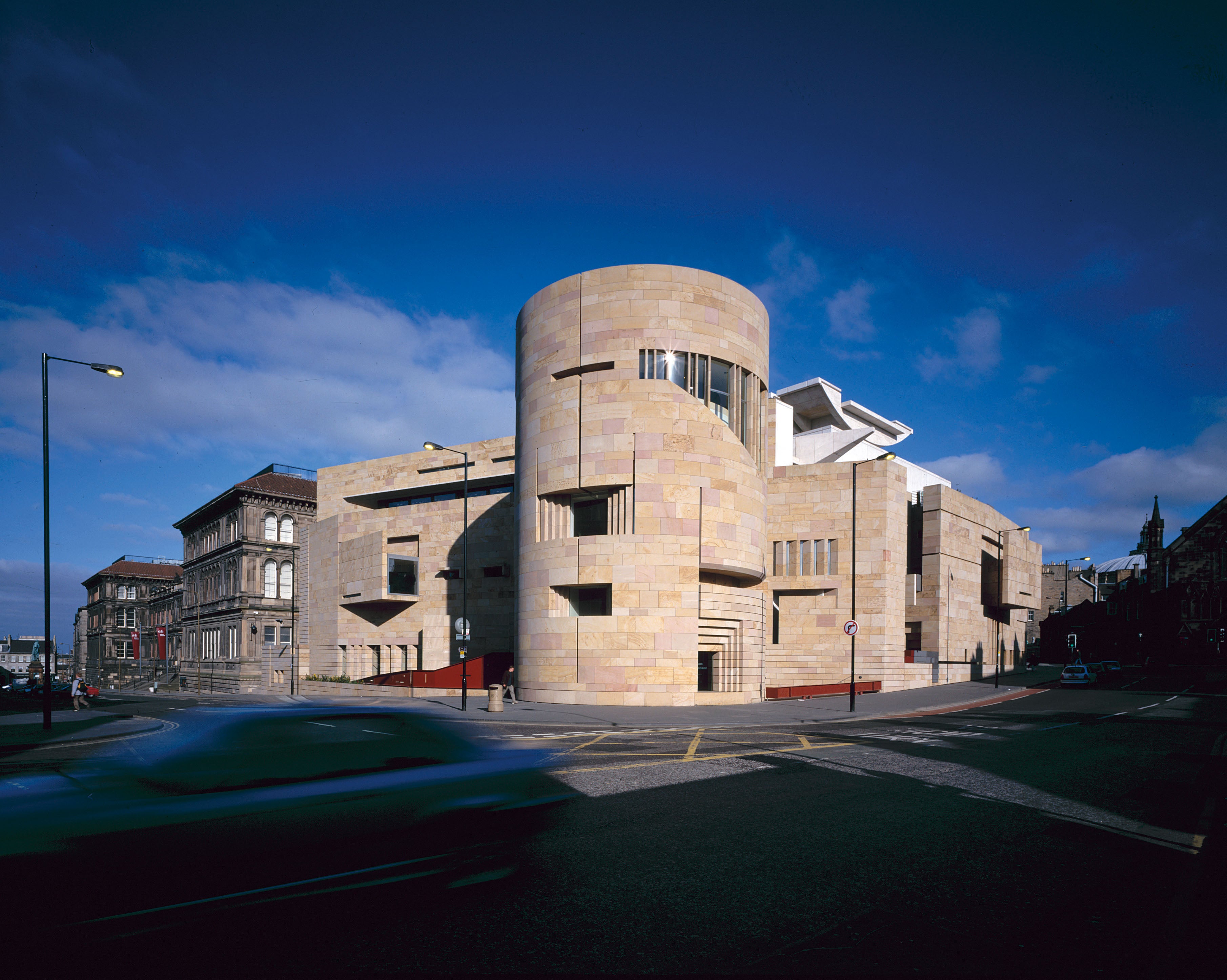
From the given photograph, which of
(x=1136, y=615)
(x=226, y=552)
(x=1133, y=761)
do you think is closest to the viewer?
(x=1133, y=761)

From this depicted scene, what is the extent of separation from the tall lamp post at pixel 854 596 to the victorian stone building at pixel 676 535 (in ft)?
1.77

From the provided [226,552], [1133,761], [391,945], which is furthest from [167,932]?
[226,552]

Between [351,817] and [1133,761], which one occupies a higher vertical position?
[351,817]

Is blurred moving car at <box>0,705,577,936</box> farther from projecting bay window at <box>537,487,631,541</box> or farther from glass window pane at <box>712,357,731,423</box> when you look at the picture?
glass window pane at <box>712,357,731,423</box>

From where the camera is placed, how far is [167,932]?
195 inches

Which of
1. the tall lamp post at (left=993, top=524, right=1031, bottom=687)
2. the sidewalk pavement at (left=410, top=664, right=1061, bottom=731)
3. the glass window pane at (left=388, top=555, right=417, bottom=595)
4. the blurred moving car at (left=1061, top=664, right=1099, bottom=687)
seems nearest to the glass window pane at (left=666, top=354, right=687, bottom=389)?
the sidewalk pavement at (left=410, top=664, right=1061, bottom=731)

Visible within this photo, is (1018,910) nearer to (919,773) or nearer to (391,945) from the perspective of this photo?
(391,945)

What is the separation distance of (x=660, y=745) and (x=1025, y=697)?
26.5m

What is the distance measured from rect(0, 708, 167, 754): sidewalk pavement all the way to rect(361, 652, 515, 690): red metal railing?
17013 millimetres

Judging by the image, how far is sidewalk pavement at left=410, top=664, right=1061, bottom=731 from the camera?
885 inches

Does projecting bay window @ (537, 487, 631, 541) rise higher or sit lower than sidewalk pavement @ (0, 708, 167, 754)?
higher

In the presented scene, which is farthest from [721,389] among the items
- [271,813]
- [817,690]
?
[271,813]

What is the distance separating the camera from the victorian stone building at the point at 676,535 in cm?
2975

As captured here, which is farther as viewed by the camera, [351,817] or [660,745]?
[660,745]
